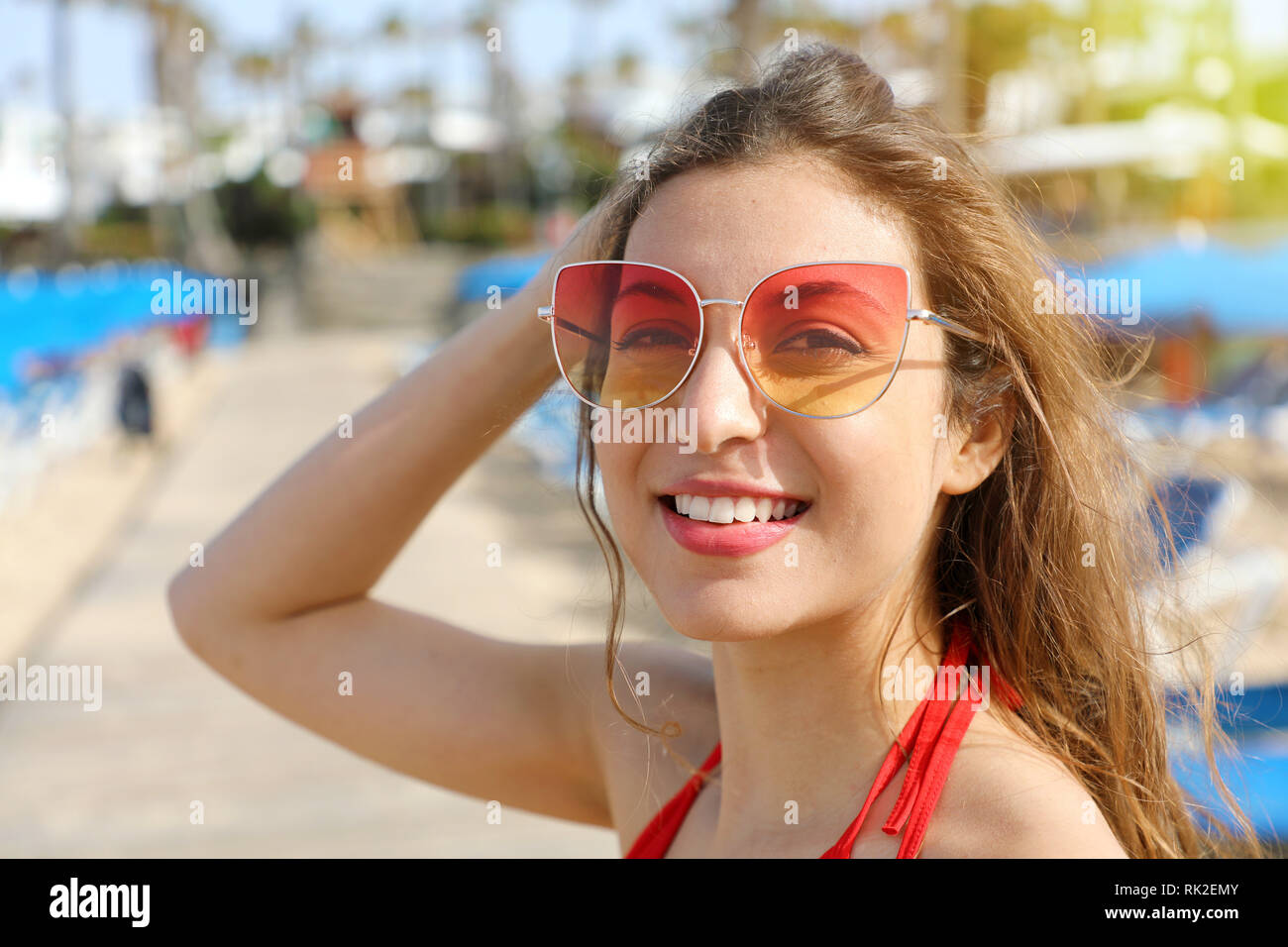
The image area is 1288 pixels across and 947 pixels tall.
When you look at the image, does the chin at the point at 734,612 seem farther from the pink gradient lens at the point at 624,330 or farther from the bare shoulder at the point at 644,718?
the bare shoulder at the point at 644,718

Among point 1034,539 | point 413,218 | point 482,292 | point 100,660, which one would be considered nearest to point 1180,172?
point 482,292

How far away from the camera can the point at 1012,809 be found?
41.9 inches

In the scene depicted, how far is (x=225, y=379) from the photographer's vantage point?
2130cm

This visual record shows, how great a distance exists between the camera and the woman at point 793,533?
1.13 metres

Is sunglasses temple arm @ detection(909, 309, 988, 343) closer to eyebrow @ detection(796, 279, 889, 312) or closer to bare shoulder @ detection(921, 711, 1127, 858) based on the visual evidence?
eyebrow @ detection(796, 279, 889, 312)

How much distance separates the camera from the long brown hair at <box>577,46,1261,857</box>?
48.9 inches

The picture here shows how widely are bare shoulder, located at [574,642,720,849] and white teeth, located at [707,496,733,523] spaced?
1.44ft

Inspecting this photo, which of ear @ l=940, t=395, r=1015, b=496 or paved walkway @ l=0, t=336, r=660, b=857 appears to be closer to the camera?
ear @ l=940, t=395, r=1015, b=496
